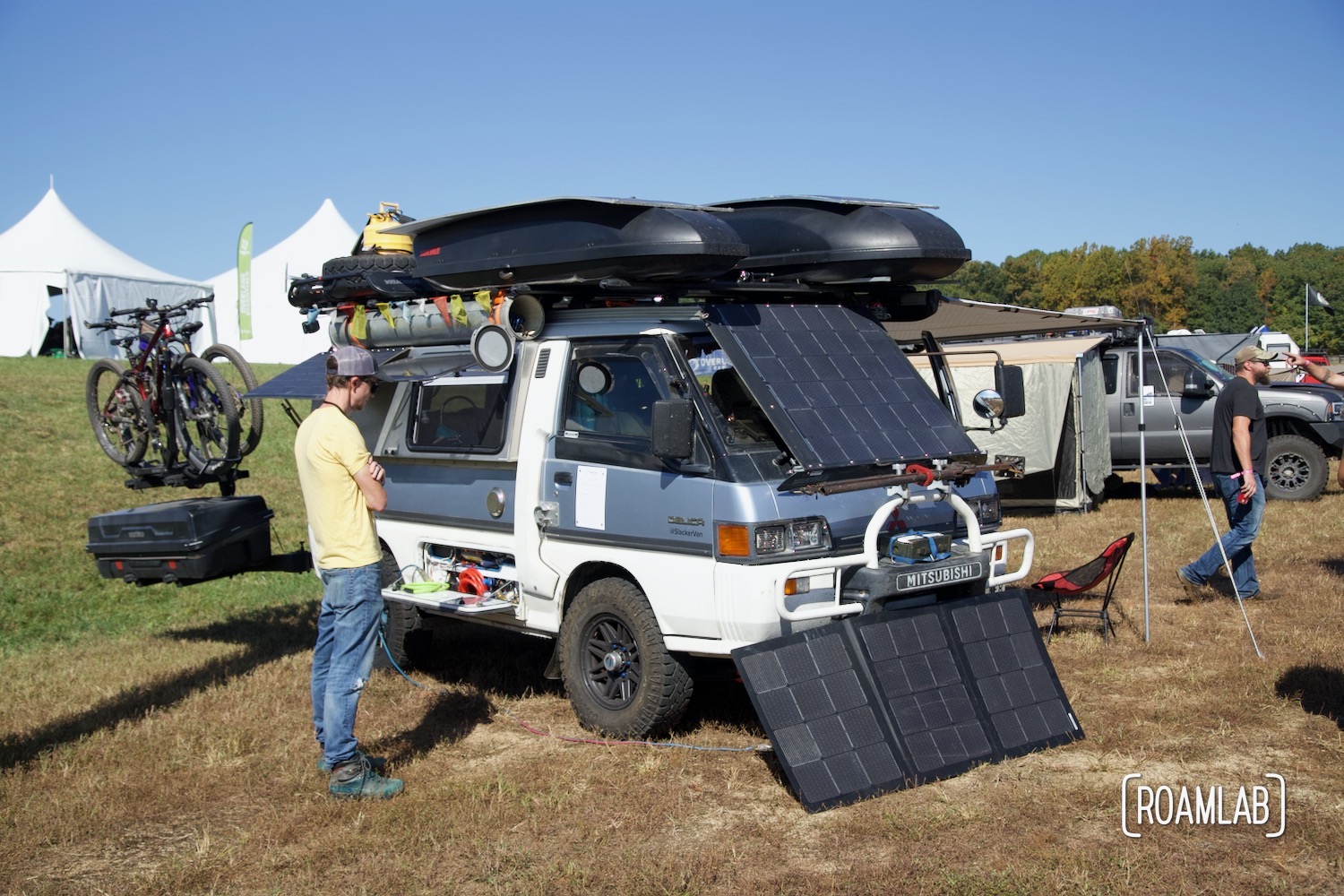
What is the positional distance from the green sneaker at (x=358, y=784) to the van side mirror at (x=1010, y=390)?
4049 mm

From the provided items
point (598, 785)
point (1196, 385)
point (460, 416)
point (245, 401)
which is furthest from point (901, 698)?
point (1196, 385)

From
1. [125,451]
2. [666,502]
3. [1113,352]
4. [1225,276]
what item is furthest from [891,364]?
[1225,276]

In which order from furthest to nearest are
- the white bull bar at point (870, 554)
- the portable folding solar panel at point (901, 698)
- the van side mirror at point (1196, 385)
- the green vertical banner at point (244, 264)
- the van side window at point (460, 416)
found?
the green vertical banner at point (244, 264), the van side mirror at point (1196, 385), the van side window at point (460, 416), the white bull bar at point (870, 554), the portable folding solar panel at point (901, 698)

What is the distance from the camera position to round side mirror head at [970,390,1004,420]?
689 cm

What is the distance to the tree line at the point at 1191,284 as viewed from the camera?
2281 centimetres

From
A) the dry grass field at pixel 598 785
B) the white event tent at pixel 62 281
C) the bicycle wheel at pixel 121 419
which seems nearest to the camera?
the dry grass field at pixel 598 785

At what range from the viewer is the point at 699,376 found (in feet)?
19.5

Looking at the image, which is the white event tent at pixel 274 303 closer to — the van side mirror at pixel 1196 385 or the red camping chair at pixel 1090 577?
the van side mirror at pixel 1196 385

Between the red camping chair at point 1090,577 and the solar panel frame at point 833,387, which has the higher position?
the solar panel frame at point 833,387

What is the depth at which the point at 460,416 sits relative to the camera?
7.10m

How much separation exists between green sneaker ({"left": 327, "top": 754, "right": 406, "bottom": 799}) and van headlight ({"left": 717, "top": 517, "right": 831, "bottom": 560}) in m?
1.90

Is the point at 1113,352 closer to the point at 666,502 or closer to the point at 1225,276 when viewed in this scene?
the point at 666,502

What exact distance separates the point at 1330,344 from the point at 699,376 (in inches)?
2211

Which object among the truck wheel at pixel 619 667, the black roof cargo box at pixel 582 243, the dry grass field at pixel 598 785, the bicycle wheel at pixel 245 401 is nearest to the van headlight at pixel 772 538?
the truck wheel at pixel 619 667
